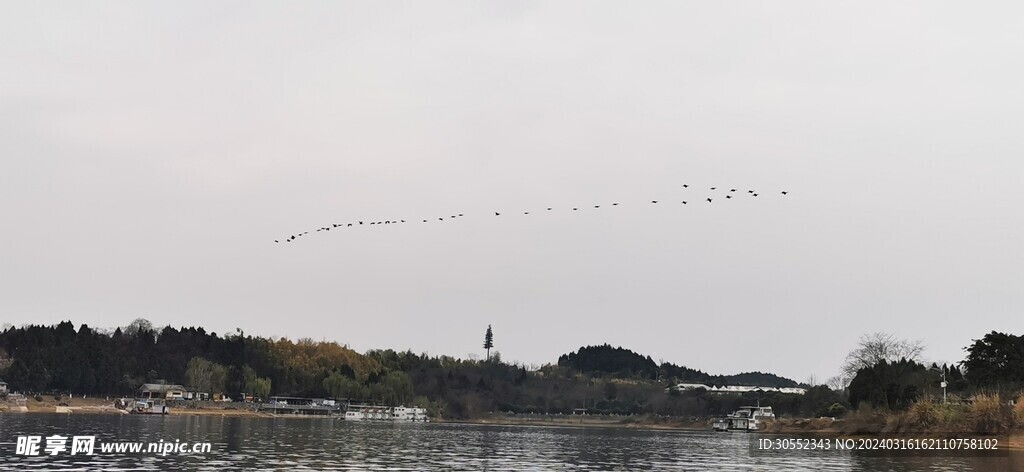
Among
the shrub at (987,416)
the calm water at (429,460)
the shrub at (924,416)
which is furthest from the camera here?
the shrub at (924,416)

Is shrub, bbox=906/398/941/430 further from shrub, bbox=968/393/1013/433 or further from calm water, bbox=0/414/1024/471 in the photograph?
calm water, bbox=0/414/1024/471

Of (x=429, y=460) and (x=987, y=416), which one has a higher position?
(x=987, y=416)

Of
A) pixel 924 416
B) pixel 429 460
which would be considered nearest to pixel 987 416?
pixel 924 416

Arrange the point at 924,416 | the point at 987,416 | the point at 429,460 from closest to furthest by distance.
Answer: the point at 429,460 → the point at 987,416 → the point at 924,416

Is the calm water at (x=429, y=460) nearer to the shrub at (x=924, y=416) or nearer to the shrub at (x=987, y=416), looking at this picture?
the shrub at (x=987, y=416)

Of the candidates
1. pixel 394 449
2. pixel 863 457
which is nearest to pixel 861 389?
pixel 863 457

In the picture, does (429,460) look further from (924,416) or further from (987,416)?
(924,416)

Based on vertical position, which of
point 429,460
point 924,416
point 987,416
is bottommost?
→ point 429,460

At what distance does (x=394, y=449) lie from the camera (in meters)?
89.8

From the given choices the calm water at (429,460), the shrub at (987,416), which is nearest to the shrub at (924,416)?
the shrub at (987,416)

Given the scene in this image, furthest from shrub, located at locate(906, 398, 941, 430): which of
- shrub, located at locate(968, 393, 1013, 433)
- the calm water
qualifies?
the calm water

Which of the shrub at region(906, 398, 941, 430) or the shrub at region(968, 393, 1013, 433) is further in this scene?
the shrub at region(906, 398, 941, 430)

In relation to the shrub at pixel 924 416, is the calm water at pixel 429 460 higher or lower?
lower

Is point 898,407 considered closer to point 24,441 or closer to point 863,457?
point 863,457
